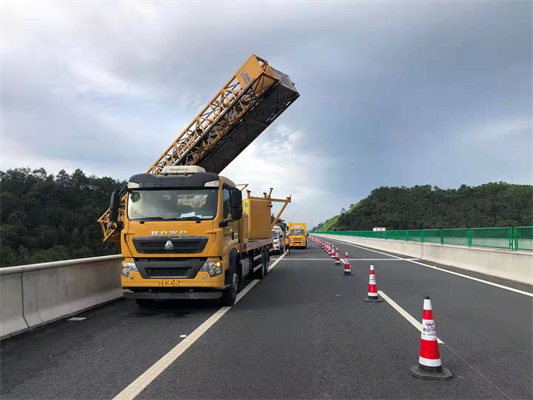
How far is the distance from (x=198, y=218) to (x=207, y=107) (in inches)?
285

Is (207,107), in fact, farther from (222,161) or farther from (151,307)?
(151,307)

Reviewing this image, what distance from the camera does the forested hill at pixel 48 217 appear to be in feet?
203

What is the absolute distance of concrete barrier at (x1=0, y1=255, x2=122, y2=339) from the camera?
6293 millimetres

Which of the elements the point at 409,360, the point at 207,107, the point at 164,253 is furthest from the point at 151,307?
the point at 207,107

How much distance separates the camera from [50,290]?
288 inches

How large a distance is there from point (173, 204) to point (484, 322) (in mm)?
6084

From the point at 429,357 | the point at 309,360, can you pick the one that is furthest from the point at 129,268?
the point at 429,357

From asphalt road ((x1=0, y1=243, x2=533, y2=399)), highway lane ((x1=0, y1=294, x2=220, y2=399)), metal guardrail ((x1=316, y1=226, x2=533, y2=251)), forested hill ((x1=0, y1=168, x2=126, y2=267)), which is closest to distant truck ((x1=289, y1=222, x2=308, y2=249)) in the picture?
metal guardrail ((x1=316, y1=226, x2=533, y2=251))

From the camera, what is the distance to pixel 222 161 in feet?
51.9

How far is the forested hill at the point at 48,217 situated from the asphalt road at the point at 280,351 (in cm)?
5663

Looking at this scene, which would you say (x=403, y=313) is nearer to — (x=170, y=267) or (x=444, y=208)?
Result: (x=170, y=267)

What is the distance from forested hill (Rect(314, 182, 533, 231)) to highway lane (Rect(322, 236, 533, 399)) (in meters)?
60.2

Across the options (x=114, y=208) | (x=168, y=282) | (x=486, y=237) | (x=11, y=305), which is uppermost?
(x=114, y=208)

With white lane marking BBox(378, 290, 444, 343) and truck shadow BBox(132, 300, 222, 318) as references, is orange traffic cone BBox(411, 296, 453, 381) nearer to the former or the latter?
white lane marking BBox(378, 290, 444, 343)
